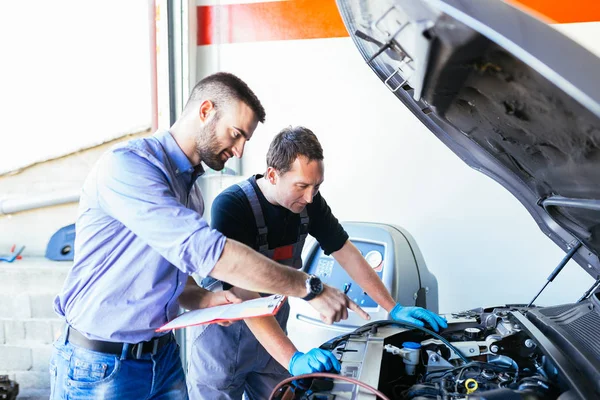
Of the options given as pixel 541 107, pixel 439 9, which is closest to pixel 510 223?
pixel 541 107

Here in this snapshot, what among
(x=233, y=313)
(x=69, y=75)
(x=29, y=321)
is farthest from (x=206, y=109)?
(x=69, y=75)

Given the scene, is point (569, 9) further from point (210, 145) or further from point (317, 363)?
point (317, 363)

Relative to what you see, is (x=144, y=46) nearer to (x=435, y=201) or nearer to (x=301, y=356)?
(x=435, y=201)

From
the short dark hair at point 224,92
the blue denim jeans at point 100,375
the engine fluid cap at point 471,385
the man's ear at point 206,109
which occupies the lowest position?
the blue denim jeans at point 100,375

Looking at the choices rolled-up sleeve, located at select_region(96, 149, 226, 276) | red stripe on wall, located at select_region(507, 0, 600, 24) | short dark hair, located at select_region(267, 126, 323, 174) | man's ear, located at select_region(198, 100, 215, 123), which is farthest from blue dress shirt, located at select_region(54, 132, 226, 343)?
red stripe on wall, located at select_region(507, 0, 600, 24)

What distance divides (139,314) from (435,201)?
2150mm

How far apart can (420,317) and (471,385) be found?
0.59m

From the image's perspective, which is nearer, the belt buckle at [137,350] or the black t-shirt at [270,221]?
the belt buckle at [137,350]

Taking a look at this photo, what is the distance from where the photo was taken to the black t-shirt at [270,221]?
1.86m

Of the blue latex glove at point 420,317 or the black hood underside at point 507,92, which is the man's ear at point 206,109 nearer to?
the black hood underside at point 507,92

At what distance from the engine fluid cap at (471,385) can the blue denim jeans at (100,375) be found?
2.97ft

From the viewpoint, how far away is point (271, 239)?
204 centimetres

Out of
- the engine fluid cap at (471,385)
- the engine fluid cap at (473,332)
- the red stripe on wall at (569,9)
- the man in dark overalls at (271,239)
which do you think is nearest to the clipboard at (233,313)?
the man in dark overalls at (271,239)

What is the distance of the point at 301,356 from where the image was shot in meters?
1.46
